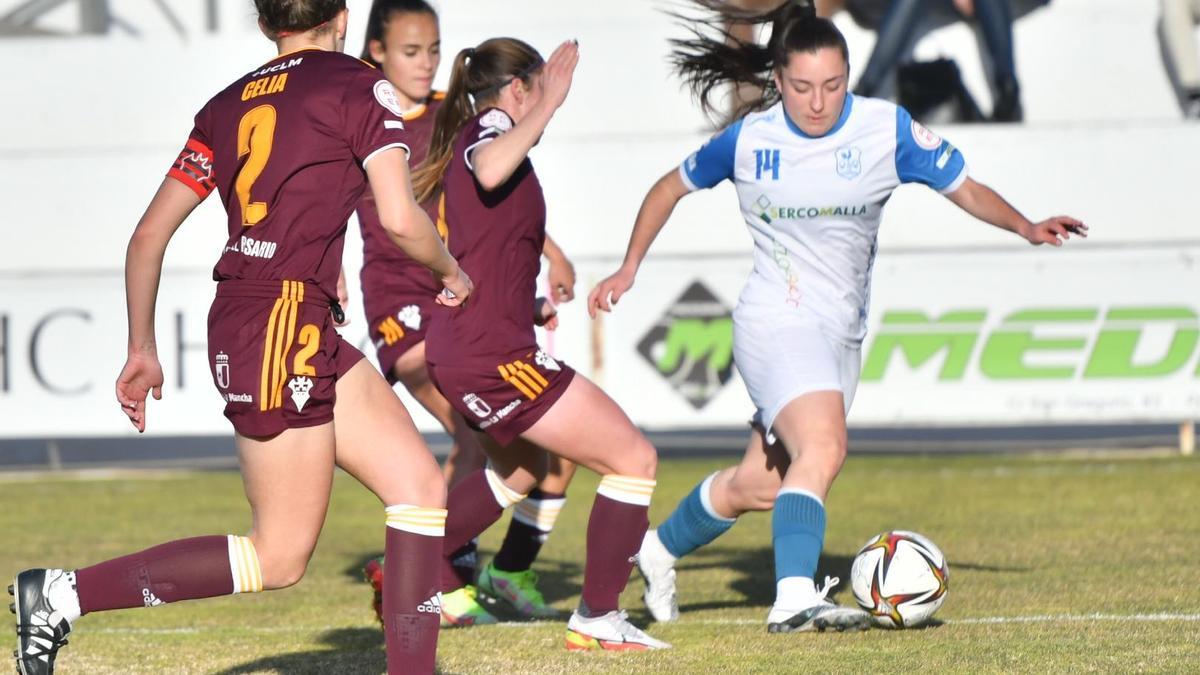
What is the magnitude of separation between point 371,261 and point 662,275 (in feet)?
18.3

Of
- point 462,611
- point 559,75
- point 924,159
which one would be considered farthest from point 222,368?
point 924,159

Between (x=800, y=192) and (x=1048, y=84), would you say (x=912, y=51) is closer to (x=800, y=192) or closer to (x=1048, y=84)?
(x=1048, y=84)

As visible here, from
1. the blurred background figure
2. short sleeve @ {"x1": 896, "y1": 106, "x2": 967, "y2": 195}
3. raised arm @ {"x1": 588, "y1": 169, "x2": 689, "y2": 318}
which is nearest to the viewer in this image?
short sleeve @ {"x1": 896, "y1": 106, "x2": 967, "y2": 195}

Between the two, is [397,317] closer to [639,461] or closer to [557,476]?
[557,476]

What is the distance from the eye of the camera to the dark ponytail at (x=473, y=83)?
5.91 metres

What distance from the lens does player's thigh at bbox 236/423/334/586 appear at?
4.29 metres

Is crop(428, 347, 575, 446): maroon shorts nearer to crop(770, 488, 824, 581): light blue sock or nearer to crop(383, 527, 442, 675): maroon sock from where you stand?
crop(770, 488, 824, 581): light blue sock

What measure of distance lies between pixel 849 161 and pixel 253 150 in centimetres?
240

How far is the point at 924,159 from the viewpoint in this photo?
6.05 m

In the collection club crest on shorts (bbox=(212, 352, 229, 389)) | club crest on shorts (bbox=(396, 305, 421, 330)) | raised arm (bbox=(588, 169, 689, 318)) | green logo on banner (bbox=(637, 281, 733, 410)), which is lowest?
green logo on banner (bbox=(637, 281, 733, 410))

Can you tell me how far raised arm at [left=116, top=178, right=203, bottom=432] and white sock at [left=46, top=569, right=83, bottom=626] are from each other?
0.43m

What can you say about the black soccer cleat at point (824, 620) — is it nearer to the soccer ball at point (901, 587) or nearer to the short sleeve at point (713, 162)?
the soccer ball at point (901, 587)

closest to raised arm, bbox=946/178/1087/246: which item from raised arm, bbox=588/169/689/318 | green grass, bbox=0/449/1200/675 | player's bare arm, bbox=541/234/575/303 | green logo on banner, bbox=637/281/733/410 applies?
raised arm, bbox=588/169/689/318

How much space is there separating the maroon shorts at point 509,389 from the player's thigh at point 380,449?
3.76 feet
